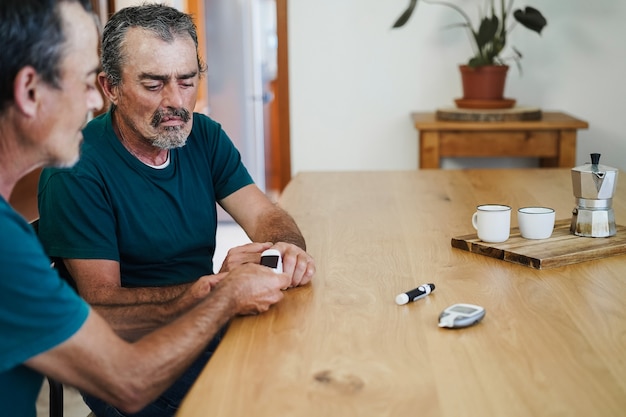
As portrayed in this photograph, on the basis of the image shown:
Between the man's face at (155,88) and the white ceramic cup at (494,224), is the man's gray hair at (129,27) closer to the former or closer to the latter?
the man's face at (155,88)

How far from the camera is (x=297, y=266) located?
1590 mm

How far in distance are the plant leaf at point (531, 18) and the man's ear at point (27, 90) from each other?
283 centimetres

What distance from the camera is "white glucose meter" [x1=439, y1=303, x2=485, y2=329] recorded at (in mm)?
1311

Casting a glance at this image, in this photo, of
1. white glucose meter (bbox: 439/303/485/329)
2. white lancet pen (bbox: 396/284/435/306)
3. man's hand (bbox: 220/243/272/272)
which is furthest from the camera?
man's hand (bbox: 220/243/272/272)

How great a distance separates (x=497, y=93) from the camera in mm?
3736

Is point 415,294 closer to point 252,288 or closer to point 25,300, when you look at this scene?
point 252,288

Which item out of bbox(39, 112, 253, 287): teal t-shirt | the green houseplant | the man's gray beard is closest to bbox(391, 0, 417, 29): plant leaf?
the green houseplant

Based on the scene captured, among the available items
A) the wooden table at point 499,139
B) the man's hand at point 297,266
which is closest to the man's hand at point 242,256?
the man's hand at point 297,266

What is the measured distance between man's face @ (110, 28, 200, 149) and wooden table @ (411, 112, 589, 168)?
1.87 m

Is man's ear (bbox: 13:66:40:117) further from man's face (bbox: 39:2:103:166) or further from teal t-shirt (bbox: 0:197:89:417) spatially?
teal t-shirt (bbox: 0:197:89:417)

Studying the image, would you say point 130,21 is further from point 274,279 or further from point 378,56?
point 378,56

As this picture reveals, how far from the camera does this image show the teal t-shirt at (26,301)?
107cm

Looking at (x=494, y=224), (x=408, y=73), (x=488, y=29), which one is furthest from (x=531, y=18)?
(x=494, y=224)

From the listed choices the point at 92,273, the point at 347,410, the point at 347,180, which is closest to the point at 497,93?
the point at 347,180
